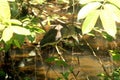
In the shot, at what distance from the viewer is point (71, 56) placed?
400 centimetres

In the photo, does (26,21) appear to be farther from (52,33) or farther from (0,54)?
(0,54)

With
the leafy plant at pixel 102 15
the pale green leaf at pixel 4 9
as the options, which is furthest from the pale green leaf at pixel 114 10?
the pale green leaf at pixel 4 9

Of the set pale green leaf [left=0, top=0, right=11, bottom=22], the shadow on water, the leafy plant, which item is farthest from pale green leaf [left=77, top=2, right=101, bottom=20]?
the shadow on water

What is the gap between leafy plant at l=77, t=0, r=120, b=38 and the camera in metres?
0.83

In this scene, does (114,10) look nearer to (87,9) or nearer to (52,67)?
(87,9)

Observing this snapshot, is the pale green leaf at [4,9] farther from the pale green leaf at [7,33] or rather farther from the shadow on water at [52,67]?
the shadow on water at [52,67]

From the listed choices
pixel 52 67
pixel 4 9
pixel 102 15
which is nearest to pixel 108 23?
pixel 102 15

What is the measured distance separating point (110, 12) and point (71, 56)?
316 centimetres

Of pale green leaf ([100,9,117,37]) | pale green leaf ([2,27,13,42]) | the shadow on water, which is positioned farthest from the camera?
the shadow on water

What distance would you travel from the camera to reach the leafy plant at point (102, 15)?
831mm

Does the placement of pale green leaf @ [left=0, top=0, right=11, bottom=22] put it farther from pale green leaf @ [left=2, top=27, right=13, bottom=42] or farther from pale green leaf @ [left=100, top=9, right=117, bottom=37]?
pale green leaf @ [left=100, top=9, right=117, bottom=37]

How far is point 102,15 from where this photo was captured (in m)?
0.85

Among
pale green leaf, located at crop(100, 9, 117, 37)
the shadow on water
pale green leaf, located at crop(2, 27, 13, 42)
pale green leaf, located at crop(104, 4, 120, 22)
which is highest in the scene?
pale green leaf, located at crop(104, 4, 120, 22)

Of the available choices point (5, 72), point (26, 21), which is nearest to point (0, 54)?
point (5, 72)
